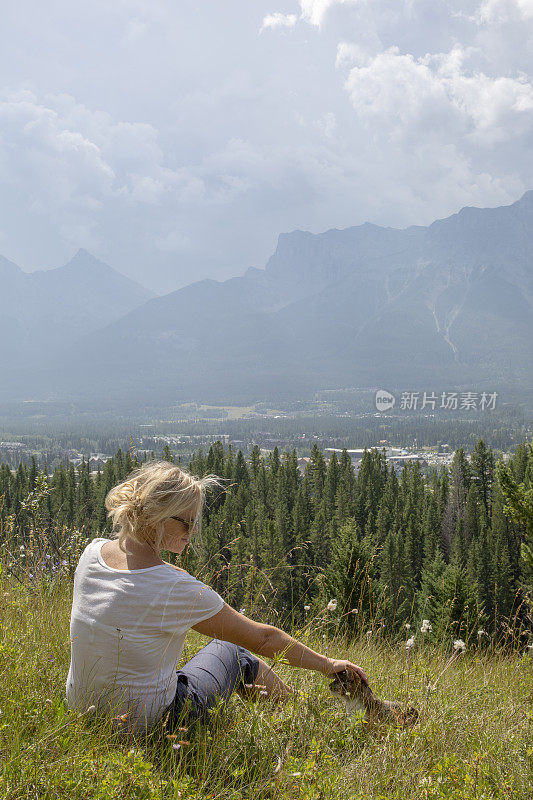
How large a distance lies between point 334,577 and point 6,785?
1854 centimetres

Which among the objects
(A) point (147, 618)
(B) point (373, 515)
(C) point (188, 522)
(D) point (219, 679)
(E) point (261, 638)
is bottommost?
(B) point (373, 515)

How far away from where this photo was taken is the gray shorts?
273 cm

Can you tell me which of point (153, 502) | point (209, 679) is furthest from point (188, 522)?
point (209, 679)

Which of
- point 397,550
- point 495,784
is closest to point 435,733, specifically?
point 495,784

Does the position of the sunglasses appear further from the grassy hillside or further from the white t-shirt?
the grassy hillside

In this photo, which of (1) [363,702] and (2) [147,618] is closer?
(2) [147,618]

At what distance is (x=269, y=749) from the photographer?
2.58 metres

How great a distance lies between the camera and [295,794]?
2301 millimetres

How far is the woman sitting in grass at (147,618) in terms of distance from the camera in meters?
2.61

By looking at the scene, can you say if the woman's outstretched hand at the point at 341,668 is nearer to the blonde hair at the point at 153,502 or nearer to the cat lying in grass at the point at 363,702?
the cat lying in grass at the point at 363,702

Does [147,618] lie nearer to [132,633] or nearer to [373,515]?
[132,633]

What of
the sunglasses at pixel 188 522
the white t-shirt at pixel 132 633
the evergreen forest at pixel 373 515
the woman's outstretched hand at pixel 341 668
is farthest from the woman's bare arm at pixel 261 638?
the evergreen forest at pixel 373 515

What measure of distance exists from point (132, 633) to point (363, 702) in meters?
1.30

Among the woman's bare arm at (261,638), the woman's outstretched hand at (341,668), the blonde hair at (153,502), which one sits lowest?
the woman's outstretched hand at (341,668)
